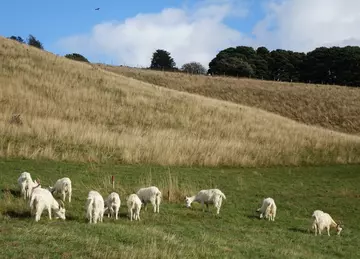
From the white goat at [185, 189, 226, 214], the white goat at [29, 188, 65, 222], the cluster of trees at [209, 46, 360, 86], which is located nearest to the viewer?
the white goat at [29, 188, 65, 222]

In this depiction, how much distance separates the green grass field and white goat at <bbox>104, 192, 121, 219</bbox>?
1.09 ft

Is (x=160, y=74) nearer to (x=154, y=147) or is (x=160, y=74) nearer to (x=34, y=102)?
(x=34, y=102)

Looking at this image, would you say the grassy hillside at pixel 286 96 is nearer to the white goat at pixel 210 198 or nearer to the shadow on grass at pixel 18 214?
the white goat at pixel 210 198

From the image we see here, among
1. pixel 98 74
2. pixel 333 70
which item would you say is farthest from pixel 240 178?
pixel 333 70

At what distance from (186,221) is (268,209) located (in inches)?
146

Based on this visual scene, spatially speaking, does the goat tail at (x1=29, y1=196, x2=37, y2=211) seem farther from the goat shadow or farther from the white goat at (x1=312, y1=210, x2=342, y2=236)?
the white goat at (x1=312, y1=210, x2=342, y2=236)

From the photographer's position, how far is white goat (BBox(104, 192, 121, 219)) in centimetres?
1450

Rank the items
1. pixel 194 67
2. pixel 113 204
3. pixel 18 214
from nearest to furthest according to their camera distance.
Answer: pixel 18 214, pixel 113 204, pixel 194 67

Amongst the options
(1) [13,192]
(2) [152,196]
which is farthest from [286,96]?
(1) [13,192]

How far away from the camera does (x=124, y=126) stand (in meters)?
39.1

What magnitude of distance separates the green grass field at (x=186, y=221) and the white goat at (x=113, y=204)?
0.33 metres

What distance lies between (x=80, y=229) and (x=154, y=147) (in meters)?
19.9

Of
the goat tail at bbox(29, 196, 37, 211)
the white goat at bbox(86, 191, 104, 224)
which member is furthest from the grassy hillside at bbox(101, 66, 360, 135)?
the goat tail at bbox(29, 196, 37, 211)

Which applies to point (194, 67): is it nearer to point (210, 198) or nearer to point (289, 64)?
point (289, 64)
